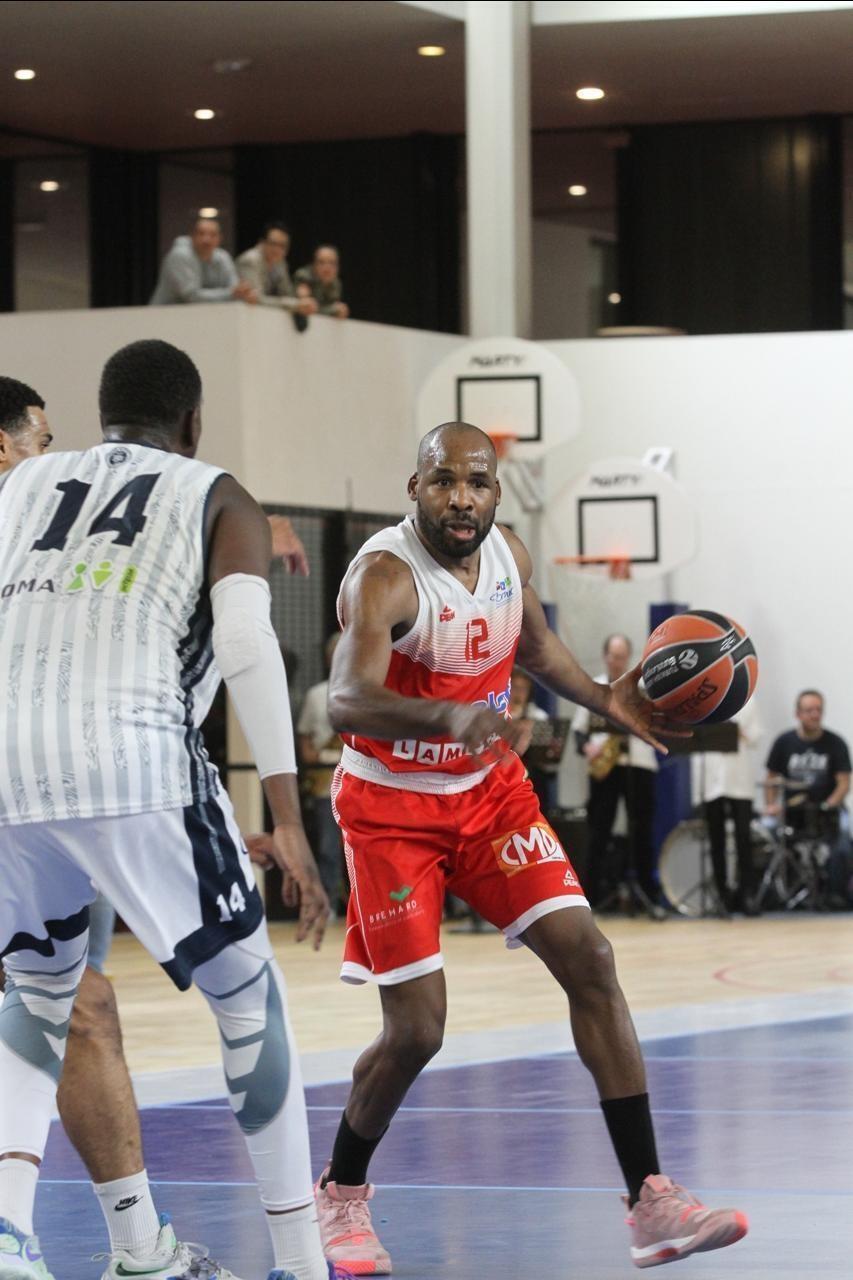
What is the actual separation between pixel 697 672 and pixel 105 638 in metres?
1.77

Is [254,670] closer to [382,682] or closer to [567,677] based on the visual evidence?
[382,682]

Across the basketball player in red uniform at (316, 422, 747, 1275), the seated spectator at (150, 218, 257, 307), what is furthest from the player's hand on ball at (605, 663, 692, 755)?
the seated spectator at (150, 218, 257, 307)

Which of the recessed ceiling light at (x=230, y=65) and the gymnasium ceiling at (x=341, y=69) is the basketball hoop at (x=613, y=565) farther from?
the recessed ceiling light at (x=230, y=65)

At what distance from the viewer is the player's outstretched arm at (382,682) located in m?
4.05

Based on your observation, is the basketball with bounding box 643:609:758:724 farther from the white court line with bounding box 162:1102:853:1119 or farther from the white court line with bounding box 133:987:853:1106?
the white court line with bounding box 133:987:853:1106

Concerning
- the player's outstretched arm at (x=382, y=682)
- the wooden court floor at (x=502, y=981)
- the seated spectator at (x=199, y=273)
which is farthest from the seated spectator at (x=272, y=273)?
the player's outstretched arm at (x=382, y=682)

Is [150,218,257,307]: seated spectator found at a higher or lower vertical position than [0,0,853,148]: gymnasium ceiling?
lower

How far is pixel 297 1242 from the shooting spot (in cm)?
378

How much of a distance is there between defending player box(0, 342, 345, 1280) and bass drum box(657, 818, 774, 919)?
37.5 ft

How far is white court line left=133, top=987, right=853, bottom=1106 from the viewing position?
714 centimetres

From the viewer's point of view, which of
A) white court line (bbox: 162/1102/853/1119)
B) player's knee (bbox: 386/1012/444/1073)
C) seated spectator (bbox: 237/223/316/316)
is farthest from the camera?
seated spectator (bbox: 237/223/316/316)

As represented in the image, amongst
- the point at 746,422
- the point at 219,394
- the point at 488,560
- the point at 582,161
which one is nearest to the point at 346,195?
the point at 582,161

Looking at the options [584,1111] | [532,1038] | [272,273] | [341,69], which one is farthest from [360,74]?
[584,1111]

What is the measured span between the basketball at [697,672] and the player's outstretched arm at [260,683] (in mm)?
1550
